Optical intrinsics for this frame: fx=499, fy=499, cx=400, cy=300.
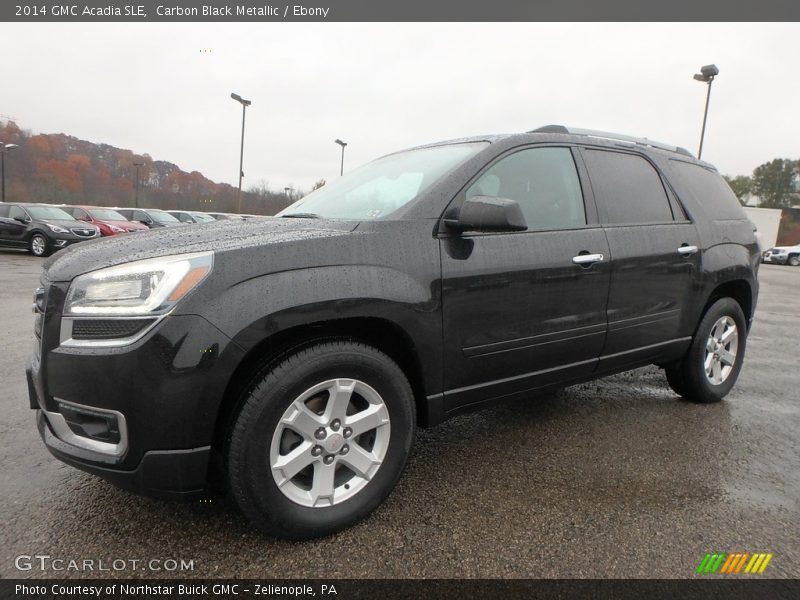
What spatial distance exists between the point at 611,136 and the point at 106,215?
20.7 meters

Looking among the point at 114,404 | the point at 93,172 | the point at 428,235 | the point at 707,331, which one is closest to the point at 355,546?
the point at 114,404

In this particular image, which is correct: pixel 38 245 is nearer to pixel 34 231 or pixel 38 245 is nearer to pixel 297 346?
pixel 34 231

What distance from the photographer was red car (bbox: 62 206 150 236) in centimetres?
1808

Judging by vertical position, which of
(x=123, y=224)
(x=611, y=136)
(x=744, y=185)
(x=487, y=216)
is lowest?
(x=123, y=224)

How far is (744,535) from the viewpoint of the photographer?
2.10 metres

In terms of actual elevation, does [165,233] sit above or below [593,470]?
above

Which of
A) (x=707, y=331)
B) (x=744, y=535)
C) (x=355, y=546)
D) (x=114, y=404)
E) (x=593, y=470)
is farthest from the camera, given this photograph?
(x=707, y=331)

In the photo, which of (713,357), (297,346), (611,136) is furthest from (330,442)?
(713,357)

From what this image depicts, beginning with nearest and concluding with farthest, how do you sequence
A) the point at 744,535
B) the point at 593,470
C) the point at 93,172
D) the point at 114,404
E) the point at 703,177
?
the point at 114,404
the point at 744,535
the point at 593,470
the point at 703,177
the point at 93,172

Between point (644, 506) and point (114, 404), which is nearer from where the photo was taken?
point (114, 404)

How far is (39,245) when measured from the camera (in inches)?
590

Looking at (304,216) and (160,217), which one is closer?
(304,216)

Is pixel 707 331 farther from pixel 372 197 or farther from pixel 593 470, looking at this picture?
pixel 372 197

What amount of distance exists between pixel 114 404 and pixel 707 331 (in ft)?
11.9
